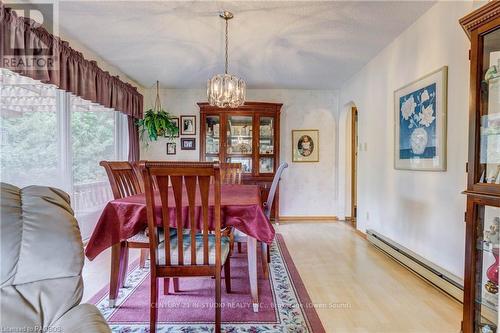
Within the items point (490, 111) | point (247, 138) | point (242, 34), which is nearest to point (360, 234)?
point (247, 138)

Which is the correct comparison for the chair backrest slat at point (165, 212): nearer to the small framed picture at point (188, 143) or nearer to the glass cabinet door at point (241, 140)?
the glass cabinet door at point (241, 140)

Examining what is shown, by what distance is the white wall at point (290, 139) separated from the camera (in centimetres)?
505

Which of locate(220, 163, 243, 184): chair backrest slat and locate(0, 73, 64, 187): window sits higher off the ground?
locate(0, 73, 64, 187): window

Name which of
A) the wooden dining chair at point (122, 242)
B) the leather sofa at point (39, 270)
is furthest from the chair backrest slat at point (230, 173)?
the leather sofa at point (39, 270)

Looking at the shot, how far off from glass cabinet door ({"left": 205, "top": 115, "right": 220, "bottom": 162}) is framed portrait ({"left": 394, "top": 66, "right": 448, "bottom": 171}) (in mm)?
2764

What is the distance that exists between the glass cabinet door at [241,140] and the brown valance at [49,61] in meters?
1.83

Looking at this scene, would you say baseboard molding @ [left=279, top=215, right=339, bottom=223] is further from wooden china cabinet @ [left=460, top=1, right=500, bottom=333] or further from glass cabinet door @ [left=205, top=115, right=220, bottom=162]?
wooden china cabinet @ [left=460, top=1, right=500, bottom=333]

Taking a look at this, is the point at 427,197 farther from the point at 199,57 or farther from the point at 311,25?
the point at 199,57

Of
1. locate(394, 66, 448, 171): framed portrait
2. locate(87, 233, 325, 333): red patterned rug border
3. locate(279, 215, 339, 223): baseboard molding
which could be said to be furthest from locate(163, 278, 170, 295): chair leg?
locate(279, 215, 339, 223): baseboard molding

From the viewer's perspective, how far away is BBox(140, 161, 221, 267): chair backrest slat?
59.9 inches

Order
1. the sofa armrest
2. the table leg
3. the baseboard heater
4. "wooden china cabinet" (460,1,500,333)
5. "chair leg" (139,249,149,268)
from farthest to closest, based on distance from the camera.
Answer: "chair leg" (139,249,149,268) → the baseboard heater → the table leg → "wooden china cabinet" (460,1,500,333) → the sofa armrest

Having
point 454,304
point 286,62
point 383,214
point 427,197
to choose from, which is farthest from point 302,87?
point 454,304

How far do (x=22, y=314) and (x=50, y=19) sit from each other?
2729 millimetres

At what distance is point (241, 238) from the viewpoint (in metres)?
2.30
